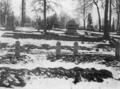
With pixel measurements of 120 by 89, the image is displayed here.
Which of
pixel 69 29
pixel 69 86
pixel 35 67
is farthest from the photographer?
pixel 69 29

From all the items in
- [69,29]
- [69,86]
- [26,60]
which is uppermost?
[69,29]

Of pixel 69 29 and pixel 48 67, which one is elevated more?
pixel 69 29

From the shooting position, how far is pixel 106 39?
20438 mm

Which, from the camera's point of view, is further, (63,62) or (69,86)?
(63,62)

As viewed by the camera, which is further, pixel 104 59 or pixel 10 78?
pixel 104 59

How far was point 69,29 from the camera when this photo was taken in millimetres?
25141

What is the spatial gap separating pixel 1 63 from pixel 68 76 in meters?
3.51

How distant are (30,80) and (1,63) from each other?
242cm

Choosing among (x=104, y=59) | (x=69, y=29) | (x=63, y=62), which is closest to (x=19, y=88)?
(x=63, y=62)

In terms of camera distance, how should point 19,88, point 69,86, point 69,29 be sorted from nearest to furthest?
point 19,88, point 69,86, point 69,29

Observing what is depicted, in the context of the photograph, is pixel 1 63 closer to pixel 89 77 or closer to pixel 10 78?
pixel 10 78

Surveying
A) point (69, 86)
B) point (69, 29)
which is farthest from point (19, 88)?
point (69, 29)

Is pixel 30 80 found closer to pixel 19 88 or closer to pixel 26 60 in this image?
pixel 19 88

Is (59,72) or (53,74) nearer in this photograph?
(53,74)
